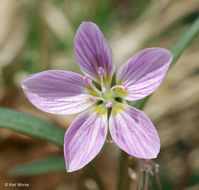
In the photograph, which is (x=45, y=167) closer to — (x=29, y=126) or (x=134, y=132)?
(x=29, y=126)

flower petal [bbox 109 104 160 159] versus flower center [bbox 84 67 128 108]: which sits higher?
flower center [bbox 84 67 128 108]

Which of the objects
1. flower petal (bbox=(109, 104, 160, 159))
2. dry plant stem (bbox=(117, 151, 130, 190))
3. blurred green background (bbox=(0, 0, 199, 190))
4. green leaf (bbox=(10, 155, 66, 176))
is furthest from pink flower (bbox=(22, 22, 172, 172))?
blurred green background (bbox=(0, 0, 199, 190))

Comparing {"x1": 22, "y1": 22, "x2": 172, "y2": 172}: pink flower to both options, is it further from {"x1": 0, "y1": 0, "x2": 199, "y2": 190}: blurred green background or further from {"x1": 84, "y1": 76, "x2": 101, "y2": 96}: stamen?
{"x1": 0, "y1": 0, "x2": 199, "y2": 190}: blurred green background

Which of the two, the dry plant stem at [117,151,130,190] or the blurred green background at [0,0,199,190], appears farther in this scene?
the blurred green background at [0,0,199,190]

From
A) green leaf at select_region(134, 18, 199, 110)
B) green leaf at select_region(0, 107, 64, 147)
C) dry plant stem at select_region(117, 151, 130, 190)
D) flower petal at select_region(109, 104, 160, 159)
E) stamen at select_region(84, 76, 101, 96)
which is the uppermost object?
green leaf at select_region(134, 18, 199, 110)

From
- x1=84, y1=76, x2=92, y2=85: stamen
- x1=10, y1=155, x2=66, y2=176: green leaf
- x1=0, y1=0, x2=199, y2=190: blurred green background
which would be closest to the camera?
x1=84, y1=76, x2=92, y2=85: stamen

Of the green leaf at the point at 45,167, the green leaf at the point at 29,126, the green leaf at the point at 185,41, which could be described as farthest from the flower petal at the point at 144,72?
the green leaf at the point at 45,167
